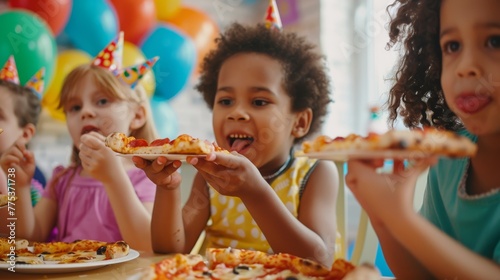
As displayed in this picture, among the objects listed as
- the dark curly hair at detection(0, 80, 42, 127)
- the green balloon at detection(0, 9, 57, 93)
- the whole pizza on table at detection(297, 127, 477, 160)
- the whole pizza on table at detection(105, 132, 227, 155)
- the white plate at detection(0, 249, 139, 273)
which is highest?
the green balloon at detection(0, 9, 57, 93)

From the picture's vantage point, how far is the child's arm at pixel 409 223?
54cm

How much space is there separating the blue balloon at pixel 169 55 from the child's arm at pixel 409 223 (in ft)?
8.43

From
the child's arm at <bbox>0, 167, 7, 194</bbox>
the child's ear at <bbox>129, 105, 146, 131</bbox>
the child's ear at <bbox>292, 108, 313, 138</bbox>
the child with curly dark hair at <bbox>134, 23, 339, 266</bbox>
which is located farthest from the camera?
the child's ear at <bbox>129, 105, 146, 131</bbox>

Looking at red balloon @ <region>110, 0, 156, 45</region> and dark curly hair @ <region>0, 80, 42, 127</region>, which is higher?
red balloon @ <region>110, 0, 156, 45</region>

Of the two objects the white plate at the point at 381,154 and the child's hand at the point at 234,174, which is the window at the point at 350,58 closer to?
the child's hand at the point at 234,174

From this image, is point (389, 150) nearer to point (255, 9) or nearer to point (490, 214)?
point (490, 214)

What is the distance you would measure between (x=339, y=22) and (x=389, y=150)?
323 centimetres

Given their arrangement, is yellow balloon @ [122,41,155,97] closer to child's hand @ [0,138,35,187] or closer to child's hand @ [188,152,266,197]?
child's hand @ [0,138,35,187]

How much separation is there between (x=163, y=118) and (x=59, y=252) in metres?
2.15

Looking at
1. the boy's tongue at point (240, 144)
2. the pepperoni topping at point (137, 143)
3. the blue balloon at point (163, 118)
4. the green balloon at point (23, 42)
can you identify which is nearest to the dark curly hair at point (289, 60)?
the boy's tongue at point (240, 144)

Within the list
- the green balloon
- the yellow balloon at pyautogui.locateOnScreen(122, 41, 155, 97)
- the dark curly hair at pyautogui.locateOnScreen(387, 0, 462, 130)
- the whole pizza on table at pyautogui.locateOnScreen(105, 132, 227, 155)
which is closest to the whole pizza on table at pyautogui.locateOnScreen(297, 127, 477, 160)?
the whole pizza on table at pyautogui.locateOnScreen(105, 132, 227, 155)

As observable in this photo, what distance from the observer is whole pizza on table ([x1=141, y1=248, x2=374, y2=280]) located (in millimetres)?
655

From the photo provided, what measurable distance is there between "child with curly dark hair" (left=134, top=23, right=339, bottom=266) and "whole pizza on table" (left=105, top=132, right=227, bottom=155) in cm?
8

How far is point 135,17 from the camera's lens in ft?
9.76
